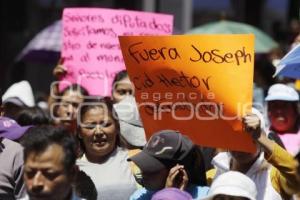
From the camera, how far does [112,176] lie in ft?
18.4

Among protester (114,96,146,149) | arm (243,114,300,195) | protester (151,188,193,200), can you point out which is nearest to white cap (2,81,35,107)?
protester (114,96,146,149)

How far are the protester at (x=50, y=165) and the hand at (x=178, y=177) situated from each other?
0.57 m

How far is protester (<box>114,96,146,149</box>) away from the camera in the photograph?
6.22 m

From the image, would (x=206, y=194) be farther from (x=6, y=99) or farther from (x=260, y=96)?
(x=260, y=96)

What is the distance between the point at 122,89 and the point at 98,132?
156cm

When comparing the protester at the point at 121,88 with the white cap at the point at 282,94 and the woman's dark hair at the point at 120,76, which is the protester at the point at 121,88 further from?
the white cap at the point at 282,94

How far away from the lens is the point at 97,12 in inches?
313

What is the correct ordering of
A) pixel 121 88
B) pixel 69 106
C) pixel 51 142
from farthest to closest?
pixel 69 106
pixel 121 88
pixel 51 142

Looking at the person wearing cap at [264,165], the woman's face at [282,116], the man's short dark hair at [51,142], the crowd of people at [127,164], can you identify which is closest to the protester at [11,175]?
the crowd of people at [127,164]

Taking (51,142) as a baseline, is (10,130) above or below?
below

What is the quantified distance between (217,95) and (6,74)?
32.5ft

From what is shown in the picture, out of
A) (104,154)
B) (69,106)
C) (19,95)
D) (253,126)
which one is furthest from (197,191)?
(19,95)

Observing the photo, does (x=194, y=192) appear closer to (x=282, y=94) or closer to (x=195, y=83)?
(x=195, y=83)

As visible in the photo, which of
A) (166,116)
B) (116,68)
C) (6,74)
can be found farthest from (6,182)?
(6,74)
